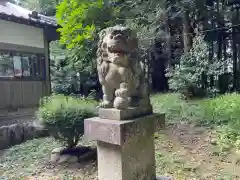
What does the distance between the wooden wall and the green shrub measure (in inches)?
190

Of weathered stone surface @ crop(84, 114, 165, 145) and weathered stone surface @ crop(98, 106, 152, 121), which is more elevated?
weathered stone surface @ crop(98, 106, 152, 121)

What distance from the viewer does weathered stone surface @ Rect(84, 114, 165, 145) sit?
9.00ft

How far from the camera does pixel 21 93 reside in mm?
10578

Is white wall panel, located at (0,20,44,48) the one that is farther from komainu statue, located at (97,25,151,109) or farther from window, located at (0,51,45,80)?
komainu statue, located at (97,25,151,109)

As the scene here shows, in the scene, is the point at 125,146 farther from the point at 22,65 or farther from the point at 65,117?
the point at 22,65

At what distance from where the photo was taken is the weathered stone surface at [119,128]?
2.74m

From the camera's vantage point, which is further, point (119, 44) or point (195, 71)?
point (195, 71)

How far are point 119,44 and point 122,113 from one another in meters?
0.75

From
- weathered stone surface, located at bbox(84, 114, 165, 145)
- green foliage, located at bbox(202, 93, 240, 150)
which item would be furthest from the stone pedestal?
green foliage, located at bbox(202, 93, 240, 150)

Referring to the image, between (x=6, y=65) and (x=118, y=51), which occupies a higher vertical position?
(x=6, y=65)

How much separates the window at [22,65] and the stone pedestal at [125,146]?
8184mm

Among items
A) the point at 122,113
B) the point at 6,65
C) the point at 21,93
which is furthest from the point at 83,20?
the point at 122,113

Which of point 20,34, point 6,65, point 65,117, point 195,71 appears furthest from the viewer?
point 20,34

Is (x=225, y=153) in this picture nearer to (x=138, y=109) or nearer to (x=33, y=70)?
(x=138, y=109)
